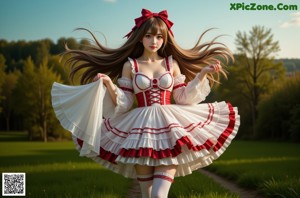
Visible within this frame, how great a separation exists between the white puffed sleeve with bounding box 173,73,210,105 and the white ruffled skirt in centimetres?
10

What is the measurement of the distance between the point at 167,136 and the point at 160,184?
494 mm

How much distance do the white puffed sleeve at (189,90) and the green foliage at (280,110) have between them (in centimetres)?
2429

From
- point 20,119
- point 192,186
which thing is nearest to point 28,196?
point 192,186

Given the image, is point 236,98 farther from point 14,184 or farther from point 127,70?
point 127,70

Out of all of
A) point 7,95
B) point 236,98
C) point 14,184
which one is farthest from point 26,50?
point 14,184

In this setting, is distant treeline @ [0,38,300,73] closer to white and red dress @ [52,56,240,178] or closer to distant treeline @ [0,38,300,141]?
distant treeline @ [0,38,300,141]

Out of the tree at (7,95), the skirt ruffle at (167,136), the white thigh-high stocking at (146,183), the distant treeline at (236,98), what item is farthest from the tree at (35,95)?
the white thigh-high stocking at (146,183)

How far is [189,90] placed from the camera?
4.48m

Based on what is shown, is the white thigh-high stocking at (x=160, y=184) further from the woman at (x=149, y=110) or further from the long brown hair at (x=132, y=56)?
the long brown hair at (x=132, y=56)

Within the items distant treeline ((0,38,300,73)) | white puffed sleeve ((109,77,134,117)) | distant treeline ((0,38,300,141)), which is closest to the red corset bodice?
white puffed sleeve ((109,77,134,117))

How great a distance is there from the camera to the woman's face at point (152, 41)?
15.0 ft

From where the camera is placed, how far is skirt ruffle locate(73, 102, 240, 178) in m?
3.91

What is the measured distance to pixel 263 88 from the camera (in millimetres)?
34406

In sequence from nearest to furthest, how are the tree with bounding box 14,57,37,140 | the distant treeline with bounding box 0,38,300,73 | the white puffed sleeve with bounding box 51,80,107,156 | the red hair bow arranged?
the white puffed sleeve with bounding box 51,80,107,156 → the red hair bow → the tree with bounding box 14,57,37,140 → the distant treeline with bounding box 0,38,300,73
